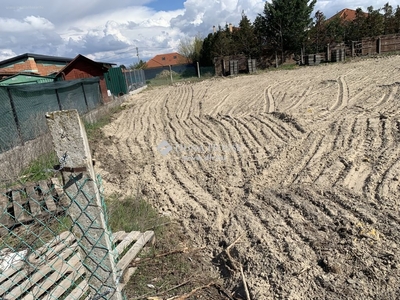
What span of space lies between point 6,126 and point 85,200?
7.01 meters

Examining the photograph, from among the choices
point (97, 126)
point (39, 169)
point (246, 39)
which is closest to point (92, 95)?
point (97, 126)

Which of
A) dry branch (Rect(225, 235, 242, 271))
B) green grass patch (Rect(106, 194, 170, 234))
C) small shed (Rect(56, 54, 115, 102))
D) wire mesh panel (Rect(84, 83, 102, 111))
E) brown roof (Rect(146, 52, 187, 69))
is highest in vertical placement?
brown roof (Rect(146, 52, 187, 69))

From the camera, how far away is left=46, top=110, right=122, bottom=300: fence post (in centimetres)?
187

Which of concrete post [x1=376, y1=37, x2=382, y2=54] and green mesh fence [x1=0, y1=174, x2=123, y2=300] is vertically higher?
concrete post [x1=376, y1=37, x2=382, y2=54]

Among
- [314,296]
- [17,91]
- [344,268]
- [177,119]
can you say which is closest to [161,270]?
[314,296]

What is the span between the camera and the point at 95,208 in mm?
2006

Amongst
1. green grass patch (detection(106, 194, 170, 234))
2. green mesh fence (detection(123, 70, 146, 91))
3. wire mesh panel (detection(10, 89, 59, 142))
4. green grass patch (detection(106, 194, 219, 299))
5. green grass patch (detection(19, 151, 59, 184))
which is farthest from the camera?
green mesh fence (detection(123, 70, 146, 91))

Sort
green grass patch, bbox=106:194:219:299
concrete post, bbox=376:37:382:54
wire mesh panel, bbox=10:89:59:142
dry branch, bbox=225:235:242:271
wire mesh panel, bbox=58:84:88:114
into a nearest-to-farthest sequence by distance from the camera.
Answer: green grass patch, bbox=106:194:219:299 < dry branch, bbox=225:235:242:271 < wire mesh panel, bbox=10:89:59:142 < wire mesh panel, bbox=58:84:88:114 < concrete post, bbox=376:37:382:54

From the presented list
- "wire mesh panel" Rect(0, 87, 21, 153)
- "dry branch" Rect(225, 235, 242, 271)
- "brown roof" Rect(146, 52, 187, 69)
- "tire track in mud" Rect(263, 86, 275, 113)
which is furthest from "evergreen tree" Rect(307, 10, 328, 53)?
"brown roof" Rect(146, 52, 187, 69)

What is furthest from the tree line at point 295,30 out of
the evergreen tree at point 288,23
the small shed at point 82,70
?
the small shed at point 82,70

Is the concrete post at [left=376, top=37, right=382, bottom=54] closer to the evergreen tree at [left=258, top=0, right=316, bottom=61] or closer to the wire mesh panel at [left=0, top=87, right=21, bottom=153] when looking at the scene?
the evergreen tree at [left=258, top=0, right=316, bottom=61]

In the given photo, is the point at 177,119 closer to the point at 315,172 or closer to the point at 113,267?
the point at 315,172

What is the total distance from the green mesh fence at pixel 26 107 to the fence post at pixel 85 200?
6.59m

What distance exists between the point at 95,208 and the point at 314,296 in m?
2.37
